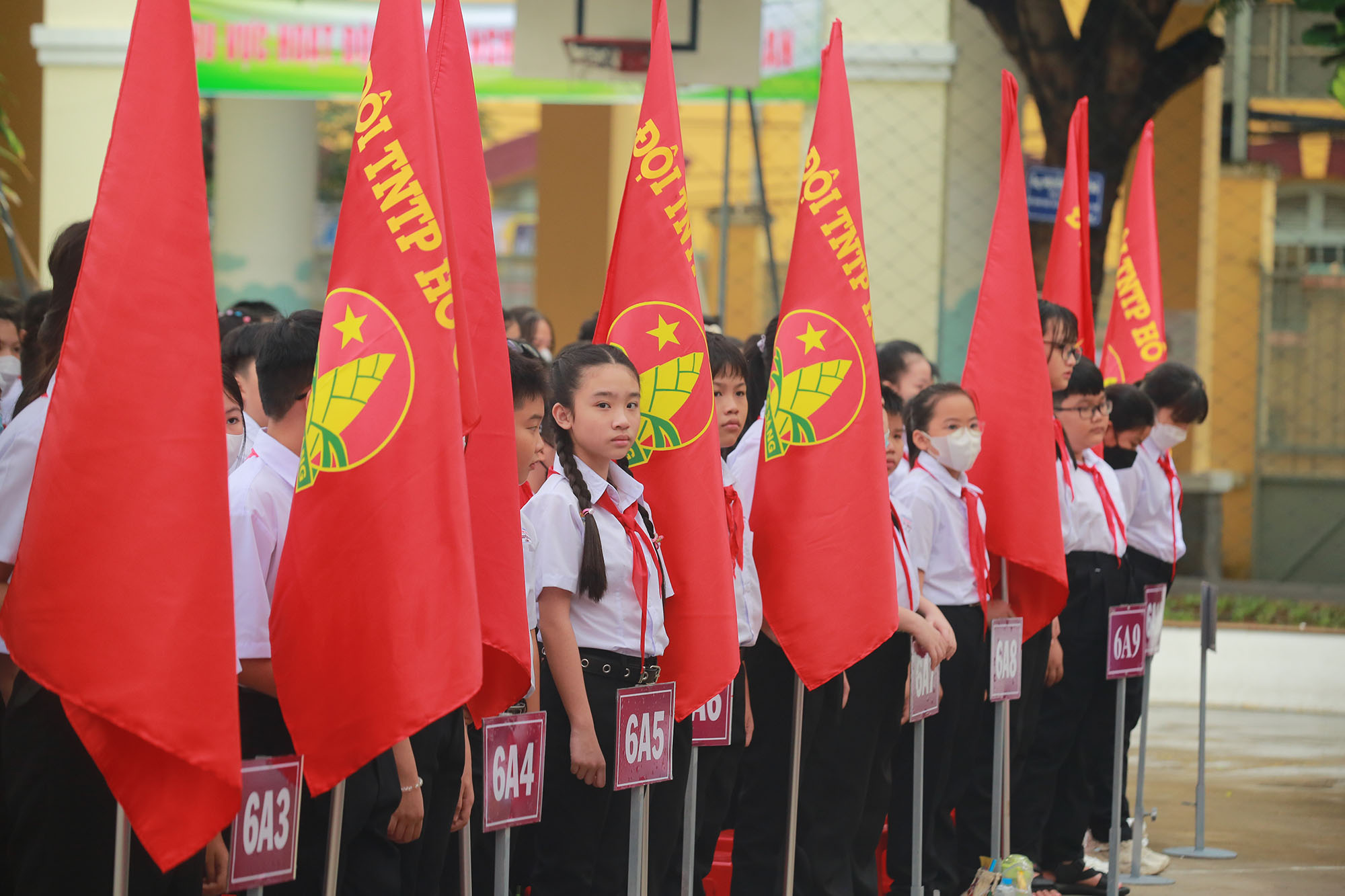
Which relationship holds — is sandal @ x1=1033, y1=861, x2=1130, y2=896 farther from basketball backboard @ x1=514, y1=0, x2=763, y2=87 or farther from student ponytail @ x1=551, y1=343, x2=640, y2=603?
basketball backboard @ x1=514, y1=0, x2=763, y2=87

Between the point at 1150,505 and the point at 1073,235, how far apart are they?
1041mm

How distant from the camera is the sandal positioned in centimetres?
502

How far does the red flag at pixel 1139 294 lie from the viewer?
6711 mm

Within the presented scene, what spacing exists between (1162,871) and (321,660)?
3.84 meters

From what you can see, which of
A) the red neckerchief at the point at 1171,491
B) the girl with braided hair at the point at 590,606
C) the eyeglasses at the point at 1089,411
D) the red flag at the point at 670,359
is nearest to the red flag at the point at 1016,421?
the eyeglasses at the point at 1089,411

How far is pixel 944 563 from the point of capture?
4.41 meters

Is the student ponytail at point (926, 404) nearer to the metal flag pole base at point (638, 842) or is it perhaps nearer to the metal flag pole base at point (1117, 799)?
the metal flag pole base at point (1117, 799)

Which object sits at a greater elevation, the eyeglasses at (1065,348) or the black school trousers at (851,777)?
the eyeglasses at (1065,348)

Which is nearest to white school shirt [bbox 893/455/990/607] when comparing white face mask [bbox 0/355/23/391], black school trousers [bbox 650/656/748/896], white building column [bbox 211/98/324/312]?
black school trousers [bbox 650/656/748/896]

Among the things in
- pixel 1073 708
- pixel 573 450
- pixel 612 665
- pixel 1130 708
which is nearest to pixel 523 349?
pixel 573 450

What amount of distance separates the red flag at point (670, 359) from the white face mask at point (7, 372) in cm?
206

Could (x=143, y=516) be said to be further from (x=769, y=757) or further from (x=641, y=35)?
(x=641, y=35)

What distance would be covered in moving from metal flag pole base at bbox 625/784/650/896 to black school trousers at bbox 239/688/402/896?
0.50 meters

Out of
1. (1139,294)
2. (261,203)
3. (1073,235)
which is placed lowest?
(1139,294)
